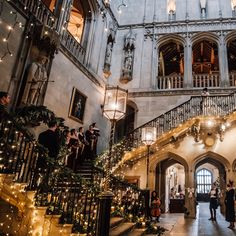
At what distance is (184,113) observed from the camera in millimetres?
13109

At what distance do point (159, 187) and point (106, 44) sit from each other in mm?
8821

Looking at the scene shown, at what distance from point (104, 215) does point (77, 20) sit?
1426 cm

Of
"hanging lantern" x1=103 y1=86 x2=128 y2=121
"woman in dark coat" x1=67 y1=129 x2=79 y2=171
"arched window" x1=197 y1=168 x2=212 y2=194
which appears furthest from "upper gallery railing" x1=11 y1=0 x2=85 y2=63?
"arched window" x1=197 y1=168 x2=212 y2=194

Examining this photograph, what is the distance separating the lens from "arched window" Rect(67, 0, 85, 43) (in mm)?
14578

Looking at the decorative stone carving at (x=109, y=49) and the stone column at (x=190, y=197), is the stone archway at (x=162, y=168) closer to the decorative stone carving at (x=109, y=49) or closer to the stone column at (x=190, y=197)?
the stone column at (x=190, y=197)

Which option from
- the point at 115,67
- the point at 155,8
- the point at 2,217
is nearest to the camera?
the point at 2,217

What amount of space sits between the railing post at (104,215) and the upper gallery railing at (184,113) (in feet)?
25.8

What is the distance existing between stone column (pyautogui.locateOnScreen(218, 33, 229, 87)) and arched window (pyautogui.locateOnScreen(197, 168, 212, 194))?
51.4 ft

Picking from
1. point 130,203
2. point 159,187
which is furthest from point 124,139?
point 130,203

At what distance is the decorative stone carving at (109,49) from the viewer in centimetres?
1513

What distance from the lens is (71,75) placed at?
38.0ft

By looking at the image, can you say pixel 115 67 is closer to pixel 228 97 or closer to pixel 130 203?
pixel 228 97

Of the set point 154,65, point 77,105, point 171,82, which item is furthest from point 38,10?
point 171,82

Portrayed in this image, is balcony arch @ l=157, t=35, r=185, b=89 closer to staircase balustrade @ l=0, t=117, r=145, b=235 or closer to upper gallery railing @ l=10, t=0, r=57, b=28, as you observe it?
upper gallery railing @ l=10, t=0, r=57, b=28
